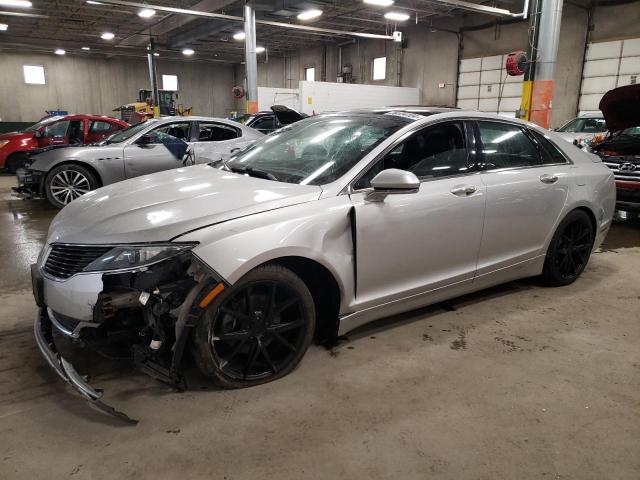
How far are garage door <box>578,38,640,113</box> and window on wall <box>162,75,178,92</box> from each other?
74.1 ft

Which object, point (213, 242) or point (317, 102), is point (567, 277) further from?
point (317, 102)

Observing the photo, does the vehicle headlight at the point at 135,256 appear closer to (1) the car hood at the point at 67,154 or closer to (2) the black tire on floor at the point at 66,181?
(1) the car hood at the point at 67,154

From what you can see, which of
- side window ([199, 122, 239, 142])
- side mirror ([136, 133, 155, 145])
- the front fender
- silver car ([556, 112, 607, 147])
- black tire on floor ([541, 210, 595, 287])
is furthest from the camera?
silver car ([556, 112, 607, 147])

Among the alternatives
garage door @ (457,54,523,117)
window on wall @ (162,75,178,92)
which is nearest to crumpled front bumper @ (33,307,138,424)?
garage door @ (457,54,523,117)

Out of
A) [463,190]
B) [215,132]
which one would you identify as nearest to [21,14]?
[215,132]

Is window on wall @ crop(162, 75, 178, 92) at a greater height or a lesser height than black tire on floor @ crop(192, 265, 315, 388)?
greater

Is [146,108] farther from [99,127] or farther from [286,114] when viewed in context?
[286,114]

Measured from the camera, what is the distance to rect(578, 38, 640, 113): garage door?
1230 cm

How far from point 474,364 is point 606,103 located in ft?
17.1

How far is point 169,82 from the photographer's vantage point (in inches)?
1120

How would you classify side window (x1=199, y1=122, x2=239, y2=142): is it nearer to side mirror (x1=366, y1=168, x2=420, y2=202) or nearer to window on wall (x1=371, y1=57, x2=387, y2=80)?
side mirror (x1=366, y1=168, x2=420, y2=202)

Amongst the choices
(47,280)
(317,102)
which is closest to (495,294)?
(47,280)

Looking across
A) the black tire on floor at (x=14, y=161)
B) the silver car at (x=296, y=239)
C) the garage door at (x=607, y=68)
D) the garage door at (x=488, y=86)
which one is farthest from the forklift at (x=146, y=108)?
the silver car at (x=296, y=239)

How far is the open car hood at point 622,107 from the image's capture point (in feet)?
19.3
